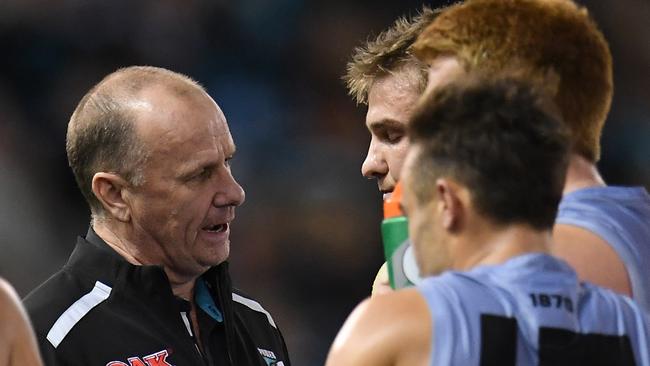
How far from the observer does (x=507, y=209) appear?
71.1 inches

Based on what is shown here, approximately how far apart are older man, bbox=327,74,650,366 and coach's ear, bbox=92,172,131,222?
1545 millimetres

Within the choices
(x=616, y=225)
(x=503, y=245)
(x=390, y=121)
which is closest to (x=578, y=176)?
(x=616, y=225)

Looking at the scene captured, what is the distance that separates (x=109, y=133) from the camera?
324 centimetres

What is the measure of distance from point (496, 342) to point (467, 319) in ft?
0.19

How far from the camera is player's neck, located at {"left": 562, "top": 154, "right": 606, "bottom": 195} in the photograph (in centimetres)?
210

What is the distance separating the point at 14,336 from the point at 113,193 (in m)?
1.12

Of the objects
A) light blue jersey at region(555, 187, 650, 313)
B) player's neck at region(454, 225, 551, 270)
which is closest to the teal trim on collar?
light blue jersey at region(555, 187, 650, 313)

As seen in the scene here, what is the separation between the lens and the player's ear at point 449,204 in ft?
5.93

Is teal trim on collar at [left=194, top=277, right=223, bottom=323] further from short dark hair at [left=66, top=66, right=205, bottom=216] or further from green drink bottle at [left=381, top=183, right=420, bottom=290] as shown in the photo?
green drink bottle at [left=381, top=183, right=420, bottom=290]

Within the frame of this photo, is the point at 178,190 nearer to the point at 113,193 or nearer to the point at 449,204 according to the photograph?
the point at 113,193

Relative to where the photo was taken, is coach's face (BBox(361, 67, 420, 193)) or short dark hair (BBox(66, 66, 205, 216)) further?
short dark hair (BBox(66, 66, 205, 216))

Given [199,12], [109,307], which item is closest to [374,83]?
[109,307]

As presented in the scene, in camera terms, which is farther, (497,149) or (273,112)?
(273,112)

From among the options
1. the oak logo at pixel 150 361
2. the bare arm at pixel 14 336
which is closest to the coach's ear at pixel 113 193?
the oak logo at pixel 150 361
